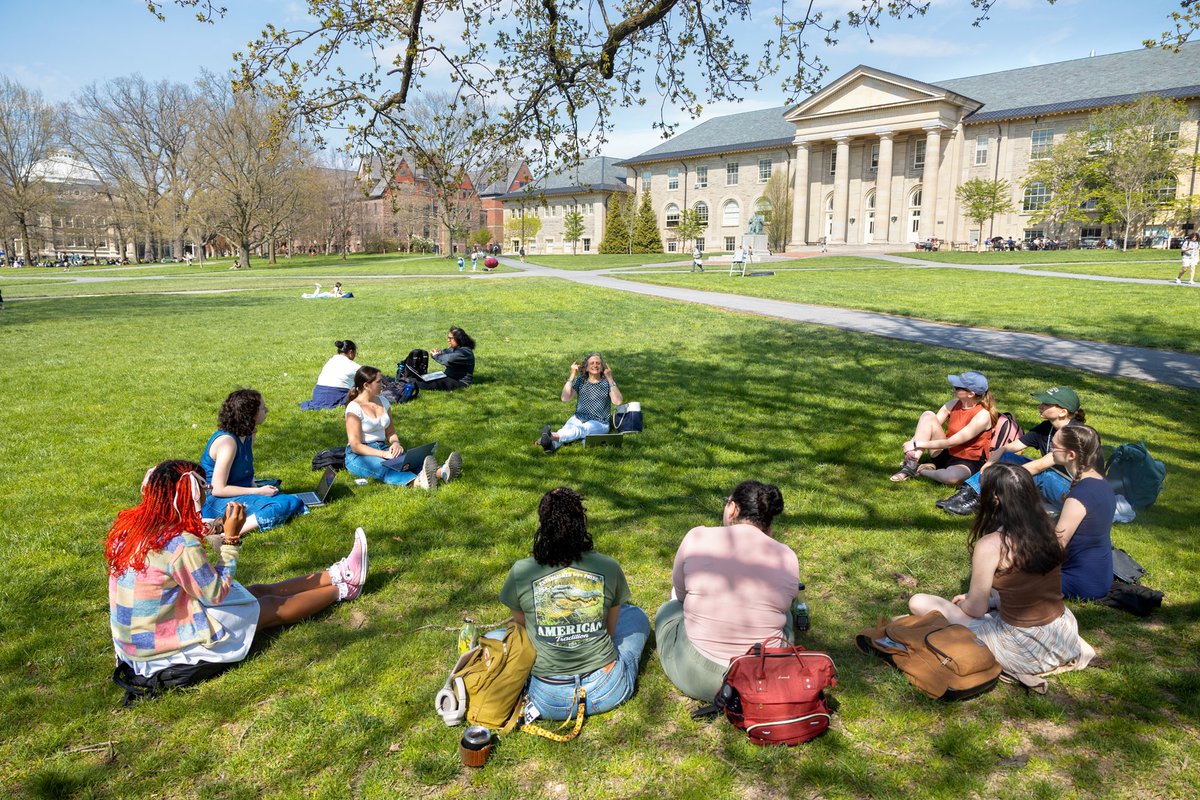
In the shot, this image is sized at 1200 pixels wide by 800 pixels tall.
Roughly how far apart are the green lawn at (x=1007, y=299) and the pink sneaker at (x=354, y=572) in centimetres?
1470

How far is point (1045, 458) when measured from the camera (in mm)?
5656

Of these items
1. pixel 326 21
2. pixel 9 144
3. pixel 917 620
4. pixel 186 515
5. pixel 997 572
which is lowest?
pixel 917 620

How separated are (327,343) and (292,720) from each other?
512 inches

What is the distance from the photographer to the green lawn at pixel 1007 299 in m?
14.9

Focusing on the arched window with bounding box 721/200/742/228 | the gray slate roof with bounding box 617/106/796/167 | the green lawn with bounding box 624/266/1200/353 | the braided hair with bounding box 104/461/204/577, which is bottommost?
the braided hair with bounding box 104/461/204/577

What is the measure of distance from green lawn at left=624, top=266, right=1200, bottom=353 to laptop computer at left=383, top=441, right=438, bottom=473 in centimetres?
1368

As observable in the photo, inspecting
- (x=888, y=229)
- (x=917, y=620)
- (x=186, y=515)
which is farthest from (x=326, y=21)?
(x=888, y=229)

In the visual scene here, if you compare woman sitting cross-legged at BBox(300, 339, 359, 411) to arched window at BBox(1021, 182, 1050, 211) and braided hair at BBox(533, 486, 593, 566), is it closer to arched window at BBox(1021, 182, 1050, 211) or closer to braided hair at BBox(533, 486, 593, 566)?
braided hair at BBox(533, 486, 593, 566)

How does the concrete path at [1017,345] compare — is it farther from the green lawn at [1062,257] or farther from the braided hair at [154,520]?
the green lawn at [1062,257]

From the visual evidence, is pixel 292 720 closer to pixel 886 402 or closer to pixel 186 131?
pixel 886 402

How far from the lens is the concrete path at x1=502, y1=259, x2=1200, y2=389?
11359 mm

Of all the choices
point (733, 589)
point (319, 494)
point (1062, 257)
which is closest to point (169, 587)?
point (319, 494)

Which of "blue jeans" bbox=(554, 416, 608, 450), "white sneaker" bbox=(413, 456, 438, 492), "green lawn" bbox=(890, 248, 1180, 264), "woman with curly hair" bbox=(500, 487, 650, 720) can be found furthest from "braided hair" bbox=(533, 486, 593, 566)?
"green lawn" bbox=(890, 248, 1180, 264)

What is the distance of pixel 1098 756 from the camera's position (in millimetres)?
3285
